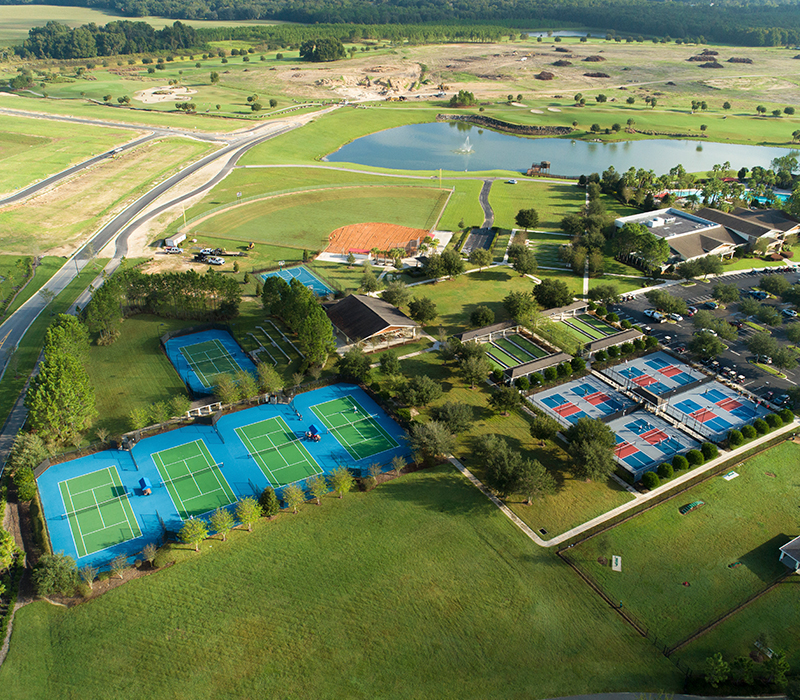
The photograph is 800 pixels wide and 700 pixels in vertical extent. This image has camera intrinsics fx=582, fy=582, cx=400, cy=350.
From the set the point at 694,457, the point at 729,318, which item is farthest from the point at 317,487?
the point at 729,318

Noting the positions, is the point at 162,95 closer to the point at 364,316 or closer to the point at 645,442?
the point at 364,316

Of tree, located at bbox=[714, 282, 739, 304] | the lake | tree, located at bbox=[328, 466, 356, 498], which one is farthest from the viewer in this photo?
the lake

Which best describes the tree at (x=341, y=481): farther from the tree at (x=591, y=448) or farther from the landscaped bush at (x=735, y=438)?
the landscaped bush at (x=735, y=438)

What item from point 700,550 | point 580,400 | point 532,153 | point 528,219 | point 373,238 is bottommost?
point 700,550

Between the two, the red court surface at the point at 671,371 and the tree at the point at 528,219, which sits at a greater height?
the tree at the point at 528,219

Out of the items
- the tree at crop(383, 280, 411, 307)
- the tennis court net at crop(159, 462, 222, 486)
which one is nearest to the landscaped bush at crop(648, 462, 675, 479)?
the tennis court net at crop(159, 462, 222, 486)

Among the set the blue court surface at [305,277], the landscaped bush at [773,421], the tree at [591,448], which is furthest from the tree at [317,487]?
the landscaped bush at [773,421]

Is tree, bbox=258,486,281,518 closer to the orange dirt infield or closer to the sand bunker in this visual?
the orange dirt infield
